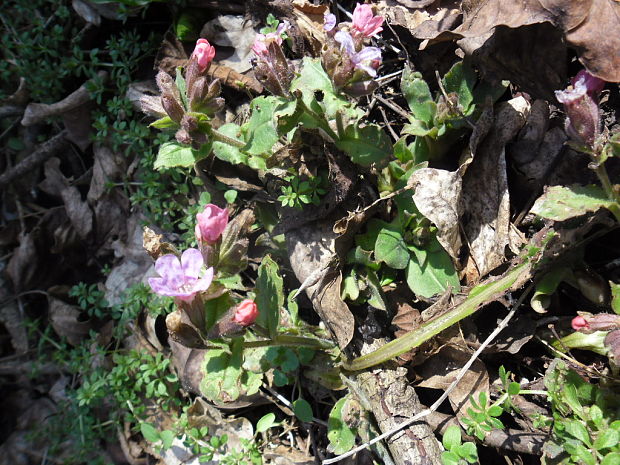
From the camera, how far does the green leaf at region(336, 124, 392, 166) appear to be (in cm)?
255

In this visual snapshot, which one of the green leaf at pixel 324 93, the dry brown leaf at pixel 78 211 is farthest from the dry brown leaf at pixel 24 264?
the green leaf at pixel 324 93

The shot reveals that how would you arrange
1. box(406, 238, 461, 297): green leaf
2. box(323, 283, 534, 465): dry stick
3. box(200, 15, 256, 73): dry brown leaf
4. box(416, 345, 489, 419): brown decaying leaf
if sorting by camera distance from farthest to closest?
box(200, 15, 256, 73): dry brown leaf
box(406, 238, 461, 297): green leaf
box(416, 345, 489, 419): brown decaying leaf
box(323, 283, 534, 465): dry stick

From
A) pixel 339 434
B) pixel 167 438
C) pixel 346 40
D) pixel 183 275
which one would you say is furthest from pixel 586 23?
pixel 167 438

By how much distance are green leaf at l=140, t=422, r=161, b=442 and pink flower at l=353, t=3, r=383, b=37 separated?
2359 millimetres

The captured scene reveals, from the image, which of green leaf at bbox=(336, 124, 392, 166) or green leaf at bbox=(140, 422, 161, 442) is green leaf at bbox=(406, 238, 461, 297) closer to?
green leaf at bbox=(336, 124, 392, 166)

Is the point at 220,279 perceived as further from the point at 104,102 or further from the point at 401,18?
the point at 104,102

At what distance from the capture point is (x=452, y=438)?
84.3 inches

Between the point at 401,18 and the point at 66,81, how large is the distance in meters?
2.47

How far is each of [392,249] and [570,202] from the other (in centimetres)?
80

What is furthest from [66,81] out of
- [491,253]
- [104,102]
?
[491,253]

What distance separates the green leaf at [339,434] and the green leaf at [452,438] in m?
0.47

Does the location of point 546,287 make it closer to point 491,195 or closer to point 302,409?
point 491,195

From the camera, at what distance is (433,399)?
8.29ft

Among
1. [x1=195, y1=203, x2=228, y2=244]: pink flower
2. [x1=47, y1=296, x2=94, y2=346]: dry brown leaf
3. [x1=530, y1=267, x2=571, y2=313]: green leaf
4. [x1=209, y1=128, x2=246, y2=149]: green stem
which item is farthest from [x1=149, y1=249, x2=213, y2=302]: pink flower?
[x1=47, y1=296, x2=94, y2=346]: dry brown leaf
